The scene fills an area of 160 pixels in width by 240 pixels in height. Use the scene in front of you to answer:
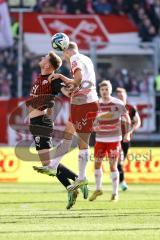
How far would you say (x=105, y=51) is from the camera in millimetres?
30984

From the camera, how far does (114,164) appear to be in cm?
1692

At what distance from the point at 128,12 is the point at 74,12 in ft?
7.16

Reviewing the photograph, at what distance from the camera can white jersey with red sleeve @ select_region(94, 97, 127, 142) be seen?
17.1 meters

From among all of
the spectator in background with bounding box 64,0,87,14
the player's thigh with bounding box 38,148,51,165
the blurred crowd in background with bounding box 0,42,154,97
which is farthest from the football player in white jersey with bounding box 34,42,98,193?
the spectator in background with bounding box 64,0,87,14

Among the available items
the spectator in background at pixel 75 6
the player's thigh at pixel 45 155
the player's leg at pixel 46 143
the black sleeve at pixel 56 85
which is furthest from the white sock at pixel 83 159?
the spectator in background at pixel 75 6

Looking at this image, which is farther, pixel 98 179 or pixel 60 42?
pixel 98 179

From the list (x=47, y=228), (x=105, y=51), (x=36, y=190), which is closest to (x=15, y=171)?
(x=36, y=190)

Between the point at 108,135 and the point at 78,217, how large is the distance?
4010 millimetres

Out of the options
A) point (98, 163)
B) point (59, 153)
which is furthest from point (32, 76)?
point (59, 153)

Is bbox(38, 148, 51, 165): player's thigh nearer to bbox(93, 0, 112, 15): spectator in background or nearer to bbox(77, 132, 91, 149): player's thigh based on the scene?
bbox(77, 132, 91, 149): player's thigh

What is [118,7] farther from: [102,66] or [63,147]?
[63,147]

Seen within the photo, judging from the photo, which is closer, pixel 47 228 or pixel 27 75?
pixel 47 228

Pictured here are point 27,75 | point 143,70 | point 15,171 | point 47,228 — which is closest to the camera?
point 47,228

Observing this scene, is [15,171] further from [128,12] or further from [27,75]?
[128,12]
